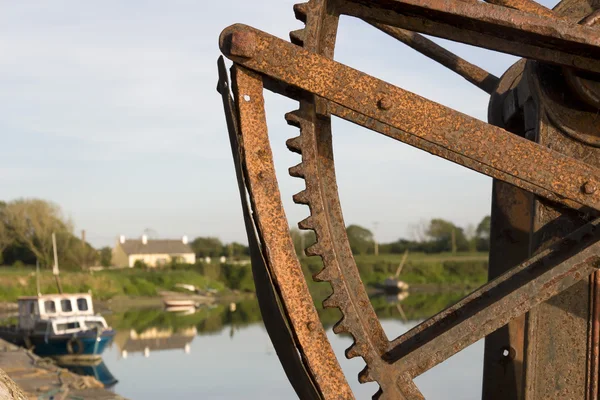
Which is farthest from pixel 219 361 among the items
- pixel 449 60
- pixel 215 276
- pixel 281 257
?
pixel 215 276

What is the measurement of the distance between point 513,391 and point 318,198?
1515 mm

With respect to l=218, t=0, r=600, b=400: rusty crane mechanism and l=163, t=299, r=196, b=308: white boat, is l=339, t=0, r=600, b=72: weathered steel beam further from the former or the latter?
l=163, t=299, r=196, b=308: white boat

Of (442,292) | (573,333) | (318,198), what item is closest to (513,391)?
(573,333)

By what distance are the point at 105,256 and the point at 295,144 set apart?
87.0 m

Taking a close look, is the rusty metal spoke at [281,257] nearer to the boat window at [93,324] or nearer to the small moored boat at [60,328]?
the small moored boat at [60,328]

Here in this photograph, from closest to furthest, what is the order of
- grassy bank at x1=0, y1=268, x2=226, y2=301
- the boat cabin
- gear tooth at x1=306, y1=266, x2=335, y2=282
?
gear tooth at x1=306, y1=266, x2=335, y2=282
the boat cabin
grassy bank at x1=0, y1=268, x2=226, y2=301

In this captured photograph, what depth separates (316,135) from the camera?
328 centimetres

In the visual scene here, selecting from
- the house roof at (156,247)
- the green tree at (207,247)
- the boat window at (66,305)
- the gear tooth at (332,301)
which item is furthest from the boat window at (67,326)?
the green tree at (207,247)

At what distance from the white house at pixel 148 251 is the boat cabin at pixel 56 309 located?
53.2 meters

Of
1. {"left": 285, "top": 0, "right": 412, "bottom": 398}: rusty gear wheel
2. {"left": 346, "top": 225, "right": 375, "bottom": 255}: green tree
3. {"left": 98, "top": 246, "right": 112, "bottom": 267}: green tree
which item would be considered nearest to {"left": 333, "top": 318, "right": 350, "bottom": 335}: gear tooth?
{"left": 285, "top": 0, "right": 412, "bottom": 398}: rusty gear wheel

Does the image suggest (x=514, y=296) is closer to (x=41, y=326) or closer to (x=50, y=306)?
(x=41, y=326)

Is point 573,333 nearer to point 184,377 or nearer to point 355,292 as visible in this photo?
point 355,292

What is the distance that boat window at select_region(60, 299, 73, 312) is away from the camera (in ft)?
122

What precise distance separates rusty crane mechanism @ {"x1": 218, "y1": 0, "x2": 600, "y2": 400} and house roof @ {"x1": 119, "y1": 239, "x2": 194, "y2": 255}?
9149 cm
